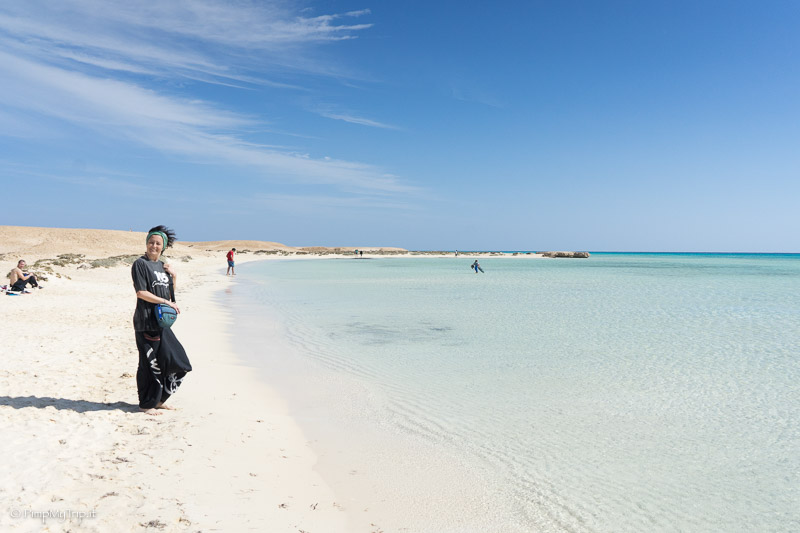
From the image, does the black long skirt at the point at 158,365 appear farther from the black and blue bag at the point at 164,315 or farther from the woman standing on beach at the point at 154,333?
the black and blue bag at the point at 164,315

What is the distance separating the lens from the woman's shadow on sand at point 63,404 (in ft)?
17.7

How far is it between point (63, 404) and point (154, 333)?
1.45 meters

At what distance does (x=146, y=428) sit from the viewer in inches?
196

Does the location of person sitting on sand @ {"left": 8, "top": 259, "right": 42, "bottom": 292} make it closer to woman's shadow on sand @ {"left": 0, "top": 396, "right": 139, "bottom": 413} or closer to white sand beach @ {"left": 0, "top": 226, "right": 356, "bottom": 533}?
white sand beach @ {"left": 0, "top": 226, "right": 356, "bottom": 533}

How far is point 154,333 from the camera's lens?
5246 mm

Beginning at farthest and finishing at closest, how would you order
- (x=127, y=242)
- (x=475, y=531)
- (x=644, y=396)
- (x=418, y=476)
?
(x=127, y=242), (x=644, y=396), (x=418, y=476), (x=475, y=531)

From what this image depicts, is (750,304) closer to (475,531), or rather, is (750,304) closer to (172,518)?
(475,531)

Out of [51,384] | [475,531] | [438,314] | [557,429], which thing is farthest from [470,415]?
[438,314]

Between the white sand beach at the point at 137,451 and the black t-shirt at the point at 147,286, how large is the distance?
105 cm

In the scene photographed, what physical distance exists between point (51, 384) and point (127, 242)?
63.6 meters

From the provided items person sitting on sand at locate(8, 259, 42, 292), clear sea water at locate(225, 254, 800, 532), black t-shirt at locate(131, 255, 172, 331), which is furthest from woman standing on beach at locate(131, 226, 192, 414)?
person sitting on sand at locate(8, 259, 42, 292)

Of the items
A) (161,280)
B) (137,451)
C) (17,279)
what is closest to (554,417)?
(137,451)

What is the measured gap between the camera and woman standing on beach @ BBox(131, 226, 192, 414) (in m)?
5.12

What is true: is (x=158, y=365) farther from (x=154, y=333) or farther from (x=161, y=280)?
(x=161, y=280)
